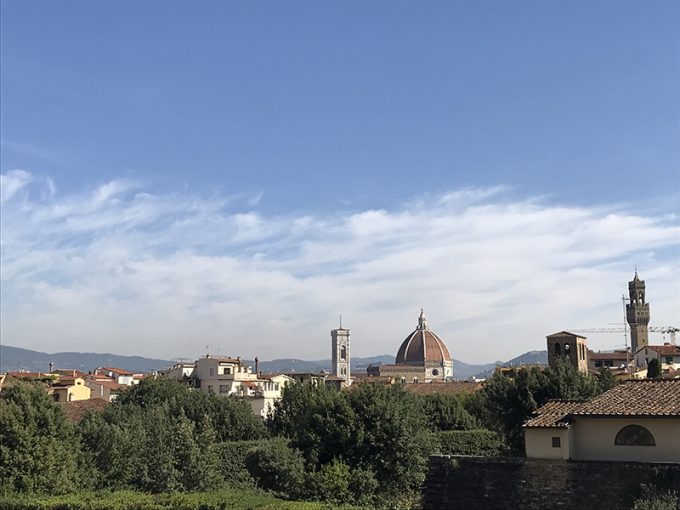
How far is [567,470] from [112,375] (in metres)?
81.0

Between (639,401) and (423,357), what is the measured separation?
145 meters

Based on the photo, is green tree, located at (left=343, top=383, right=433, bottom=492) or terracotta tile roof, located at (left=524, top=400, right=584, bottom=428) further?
green tree, located at (left=343, top=383, right=433, bottom=492)

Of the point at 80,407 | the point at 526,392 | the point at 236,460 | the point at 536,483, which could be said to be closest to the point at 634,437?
the point at 536,483

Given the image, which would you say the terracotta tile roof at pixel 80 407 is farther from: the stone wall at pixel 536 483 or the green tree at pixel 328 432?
the stone wall at pixel 536 483

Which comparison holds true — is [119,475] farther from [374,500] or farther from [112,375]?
[112,375]

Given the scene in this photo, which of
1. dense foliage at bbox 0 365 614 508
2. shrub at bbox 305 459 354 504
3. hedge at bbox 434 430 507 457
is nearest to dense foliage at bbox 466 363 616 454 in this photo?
dense foliage at bbox 0 365 614 508

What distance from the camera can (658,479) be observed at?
23828mm

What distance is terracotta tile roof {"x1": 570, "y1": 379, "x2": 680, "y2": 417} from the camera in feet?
82.4

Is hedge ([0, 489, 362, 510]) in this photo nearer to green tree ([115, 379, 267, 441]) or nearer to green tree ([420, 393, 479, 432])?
green tree ([115, 379, 267, 441])

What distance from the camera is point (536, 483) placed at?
25.8 meters

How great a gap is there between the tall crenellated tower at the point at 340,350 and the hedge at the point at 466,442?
422 feet

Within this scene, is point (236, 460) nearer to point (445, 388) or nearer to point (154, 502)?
point (154, 502)

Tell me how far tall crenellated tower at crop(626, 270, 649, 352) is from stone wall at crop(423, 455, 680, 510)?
339 ft

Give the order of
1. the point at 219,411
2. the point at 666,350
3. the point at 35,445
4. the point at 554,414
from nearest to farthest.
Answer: the point at 35,445 → the point at 554,414 → the point at 219,411 → the point at 666,350
